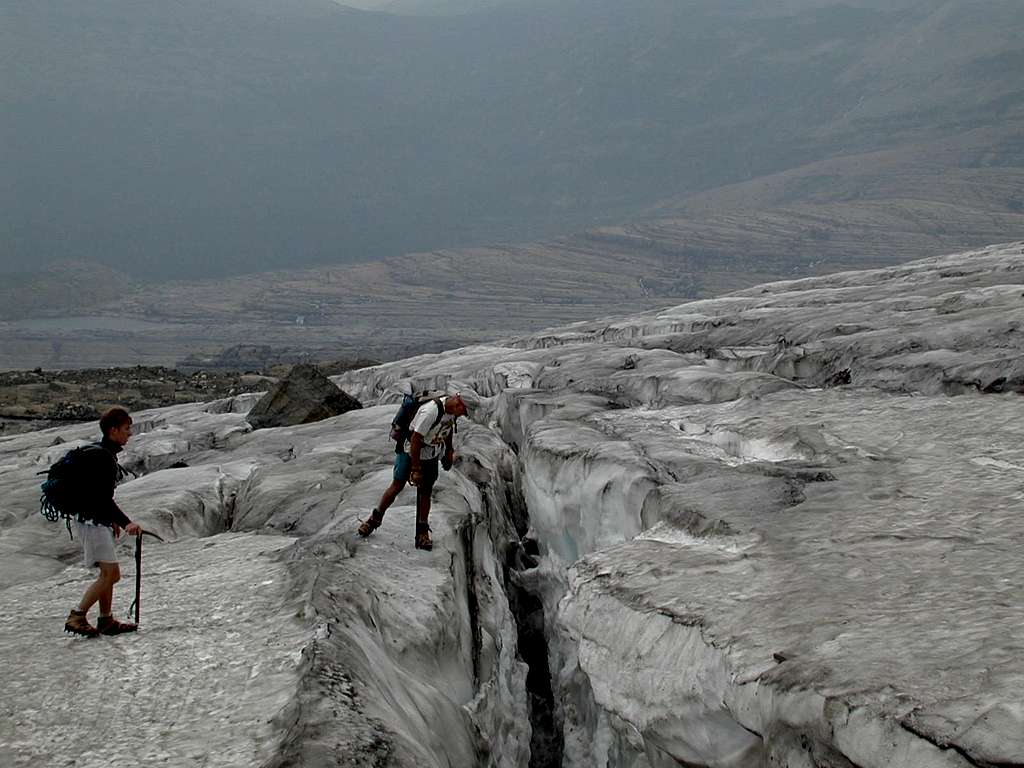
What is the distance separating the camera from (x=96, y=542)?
6883 mm

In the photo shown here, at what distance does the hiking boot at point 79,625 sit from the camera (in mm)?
7078

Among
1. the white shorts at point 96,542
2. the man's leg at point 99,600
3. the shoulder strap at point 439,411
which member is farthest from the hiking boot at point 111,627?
the shoulder strap at point 439,411

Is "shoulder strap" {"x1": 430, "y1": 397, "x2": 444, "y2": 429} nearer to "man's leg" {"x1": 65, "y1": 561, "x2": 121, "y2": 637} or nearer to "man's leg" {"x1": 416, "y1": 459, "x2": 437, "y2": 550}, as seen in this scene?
"man's leg" {"x1": 416, "y1": 459, "x2": 437, "y2": 550}

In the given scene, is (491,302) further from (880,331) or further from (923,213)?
(880,331)

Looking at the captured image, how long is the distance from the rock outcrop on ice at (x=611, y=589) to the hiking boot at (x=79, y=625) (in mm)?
76

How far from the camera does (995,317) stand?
1388 cm

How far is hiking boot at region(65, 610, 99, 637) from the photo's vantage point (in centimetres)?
708

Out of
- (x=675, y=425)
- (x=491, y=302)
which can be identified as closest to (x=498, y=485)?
(x=675, y=425)

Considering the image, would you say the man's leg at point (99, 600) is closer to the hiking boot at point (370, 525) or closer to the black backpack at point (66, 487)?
the black backpack at point (66, 487)

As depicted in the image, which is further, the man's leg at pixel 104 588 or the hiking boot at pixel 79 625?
the hiking boot at pixel 79 625

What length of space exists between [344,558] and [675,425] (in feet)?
19.5

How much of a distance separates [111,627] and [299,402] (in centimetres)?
1267

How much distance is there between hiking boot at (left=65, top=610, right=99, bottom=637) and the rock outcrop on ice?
0.08m

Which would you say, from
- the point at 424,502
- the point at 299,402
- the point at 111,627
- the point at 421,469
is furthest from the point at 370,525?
the point at 299,402
